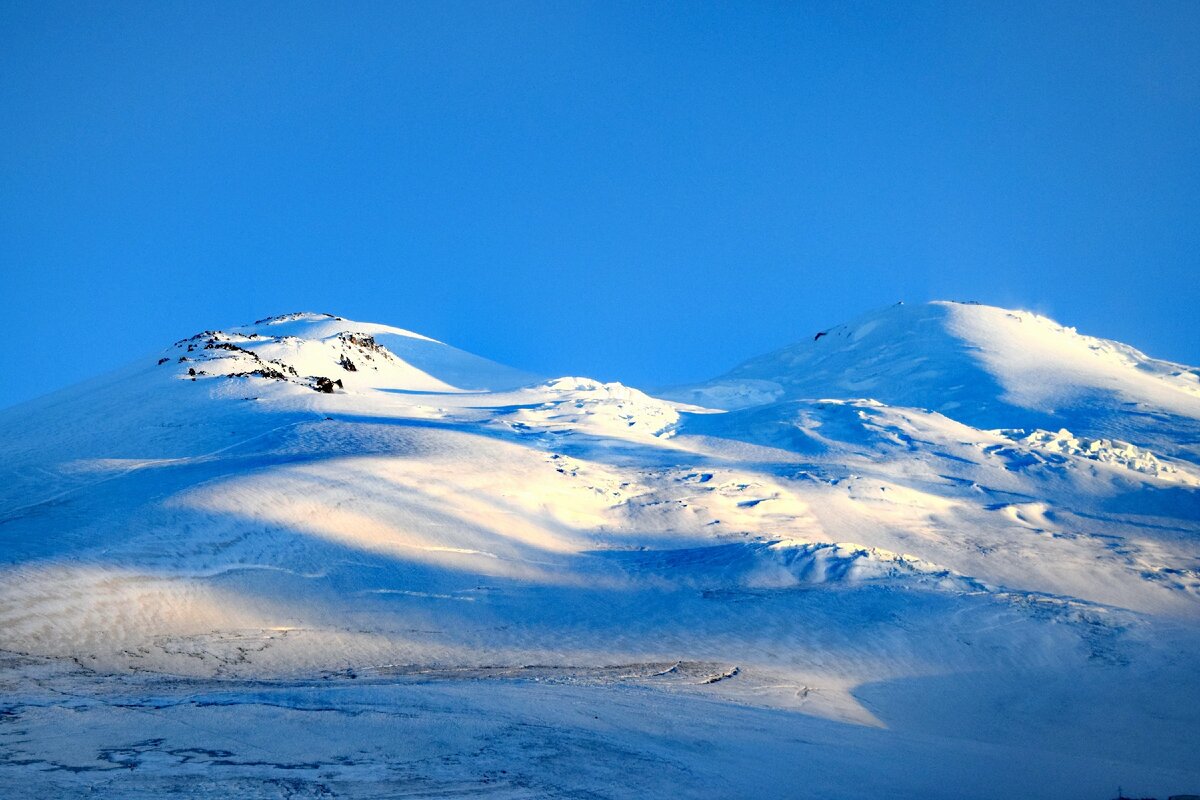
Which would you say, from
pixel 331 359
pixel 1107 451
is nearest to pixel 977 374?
pixel 1107 451

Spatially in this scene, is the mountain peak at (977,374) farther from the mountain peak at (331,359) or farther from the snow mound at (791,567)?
the snow mound at (791,567)

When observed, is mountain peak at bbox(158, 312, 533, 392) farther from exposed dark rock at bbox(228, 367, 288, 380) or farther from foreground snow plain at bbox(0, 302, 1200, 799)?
foreground snow plain at bbox(0, 302, 1200, 799)

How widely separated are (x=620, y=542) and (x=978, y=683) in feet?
27.8

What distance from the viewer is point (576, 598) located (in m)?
16.0

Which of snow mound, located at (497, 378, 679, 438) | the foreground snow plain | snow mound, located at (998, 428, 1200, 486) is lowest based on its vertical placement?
the foreground snow plain

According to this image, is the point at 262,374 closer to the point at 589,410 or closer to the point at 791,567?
the point at 589,410

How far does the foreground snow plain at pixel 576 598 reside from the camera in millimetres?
8008

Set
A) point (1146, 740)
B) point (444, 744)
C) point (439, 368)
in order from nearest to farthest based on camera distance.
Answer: point (444, 744), point (1146, 740), point (439, 368)

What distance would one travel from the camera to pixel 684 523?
20.9m

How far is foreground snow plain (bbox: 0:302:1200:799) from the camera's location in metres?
8.01

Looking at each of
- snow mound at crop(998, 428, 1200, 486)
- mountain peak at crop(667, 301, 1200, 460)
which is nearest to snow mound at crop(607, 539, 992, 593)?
snow mound at crop(998, 428, 1200, 486)

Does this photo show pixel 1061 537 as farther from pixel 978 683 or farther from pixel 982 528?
pixel 978 683

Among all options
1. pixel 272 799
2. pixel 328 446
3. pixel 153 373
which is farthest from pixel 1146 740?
pixel 153 373

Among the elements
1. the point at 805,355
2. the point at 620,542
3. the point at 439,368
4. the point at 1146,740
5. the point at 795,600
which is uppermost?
the point at 805,355
